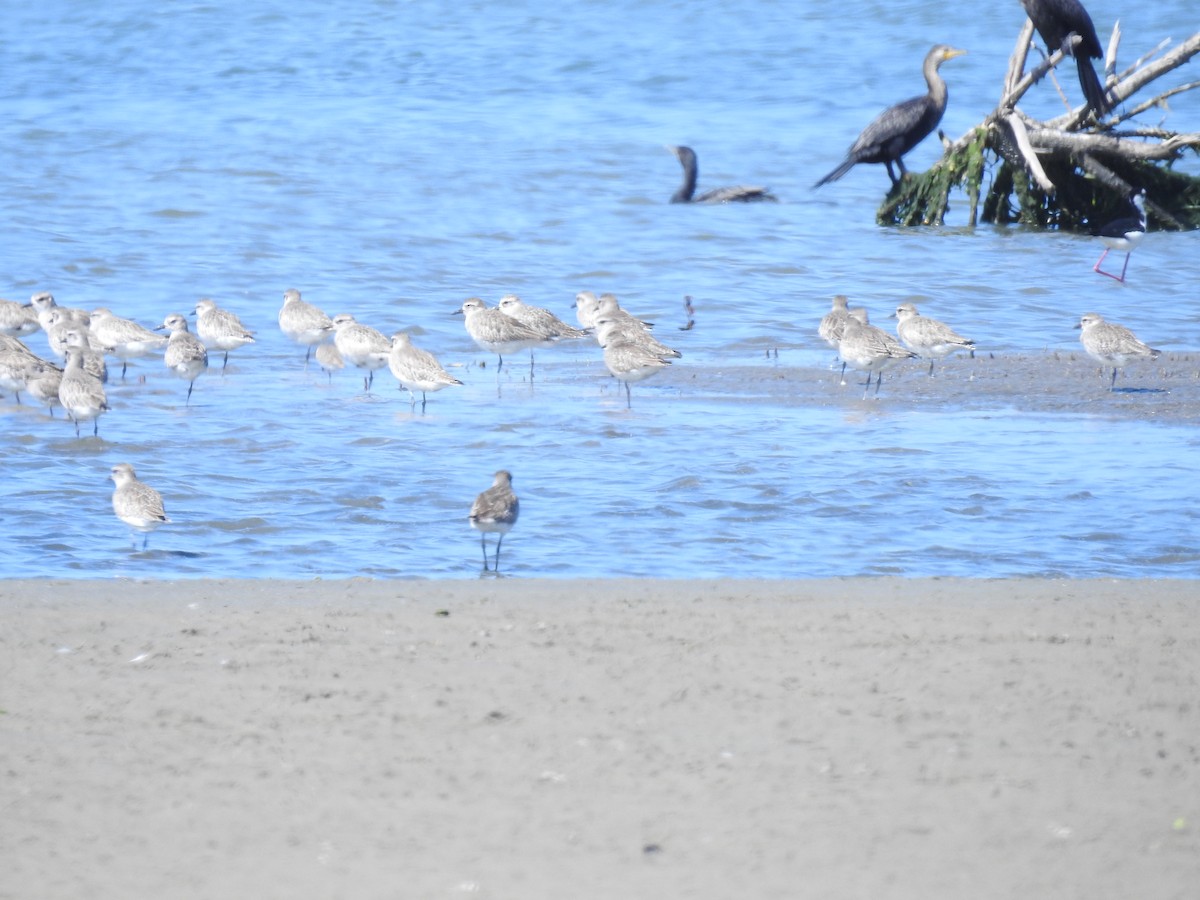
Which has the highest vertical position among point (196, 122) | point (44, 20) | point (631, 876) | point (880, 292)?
point (44, 20)

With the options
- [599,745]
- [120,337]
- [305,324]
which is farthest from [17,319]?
[599,745]

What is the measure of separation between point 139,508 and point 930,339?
21.4 feet

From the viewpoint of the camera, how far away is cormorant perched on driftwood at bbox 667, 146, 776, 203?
875 inches

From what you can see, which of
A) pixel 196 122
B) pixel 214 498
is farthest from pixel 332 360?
pixel 196 122

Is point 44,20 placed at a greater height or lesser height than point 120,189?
greater

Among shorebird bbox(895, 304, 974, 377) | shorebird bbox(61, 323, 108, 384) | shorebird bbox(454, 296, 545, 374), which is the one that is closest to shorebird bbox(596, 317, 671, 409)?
shorebird bbox(454, 296, 545, 374)

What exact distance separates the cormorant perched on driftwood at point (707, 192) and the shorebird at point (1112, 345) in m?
10.3

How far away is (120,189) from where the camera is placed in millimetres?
22156

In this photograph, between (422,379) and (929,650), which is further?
(422,379)

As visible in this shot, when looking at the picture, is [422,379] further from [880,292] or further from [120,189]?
[120,189]

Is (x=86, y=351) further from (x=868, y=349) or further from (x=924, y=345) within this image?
(x=924, y=345)

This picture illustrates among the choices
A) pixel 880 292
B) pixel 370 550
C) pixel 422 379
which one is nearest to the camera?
pixel 370 550

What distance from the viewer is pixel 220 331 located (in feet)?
43.8

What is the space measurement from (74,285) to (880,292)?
25.6 feet
